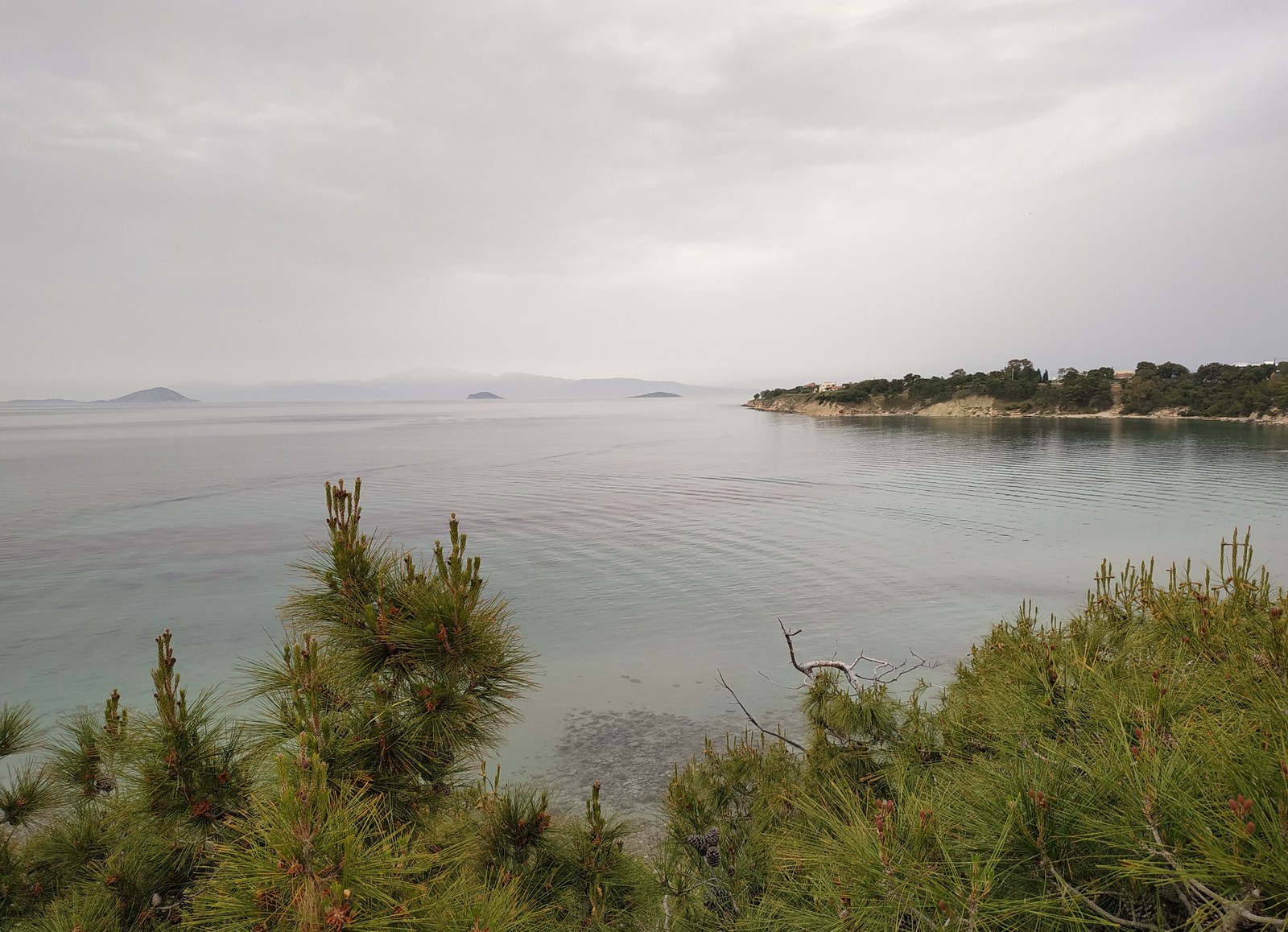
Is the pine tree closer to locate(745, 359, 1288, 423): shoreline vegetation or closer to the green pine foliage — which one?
the green pine foliage

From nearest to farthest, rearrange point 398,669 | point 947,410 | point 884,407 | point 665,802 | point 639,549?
point 398,669 < point 665,802 < point 639,549 < point 947,410 < point 884,407

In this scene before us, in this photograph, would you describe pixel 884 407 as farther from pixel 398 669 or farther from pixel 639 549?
pixel 398 669

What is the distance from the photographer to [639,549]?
998 inches

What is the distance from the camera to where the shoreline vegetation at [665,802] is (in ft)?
6.38

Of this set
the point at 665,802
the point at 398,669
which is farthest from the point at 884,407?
the point at 398,669

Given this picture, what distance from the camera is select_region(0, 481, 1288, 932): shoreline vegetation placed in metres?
1.94

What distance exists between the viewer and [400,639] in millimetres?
3510

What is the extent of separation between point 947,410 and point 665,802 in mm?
127861

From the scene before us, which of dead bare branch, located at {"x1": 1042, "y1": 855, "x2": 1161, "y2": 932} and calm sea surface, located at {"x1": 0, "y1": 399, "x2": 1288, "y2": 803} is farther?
calm sea surface, located at {"x1": 0, "y1": 399, "x2": 1288, "y2": 803}

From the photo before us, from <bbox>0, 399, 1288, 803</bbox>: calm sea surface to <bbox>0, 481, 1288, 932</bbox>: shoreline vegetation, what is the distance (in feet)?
20.1

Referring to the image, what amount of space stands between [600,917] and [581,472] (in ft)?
149

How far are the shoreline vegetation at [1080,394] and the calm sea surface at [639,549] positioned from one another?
1476 inches

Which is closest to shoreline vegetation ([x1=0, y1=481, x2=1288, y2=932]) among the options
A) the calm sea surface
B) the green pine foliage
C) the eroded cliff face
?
the green pine foliage

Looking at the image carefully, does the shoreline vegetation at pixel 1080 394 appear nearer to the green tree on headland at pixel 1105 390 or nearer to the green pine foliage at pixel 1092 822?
the green tree on headland at pixel 1105 390
